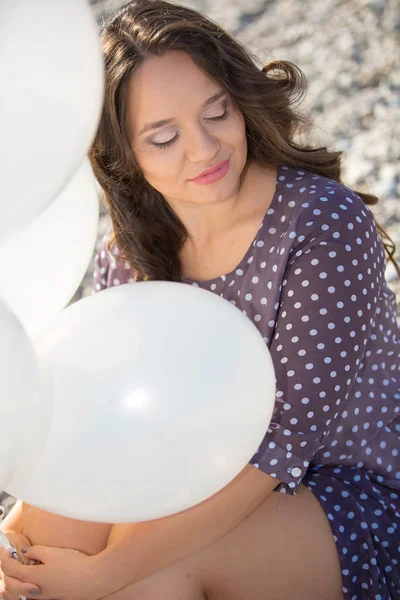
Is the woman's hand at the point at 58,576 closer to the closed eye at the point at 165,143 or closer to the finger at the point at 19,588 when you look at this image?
the finger at the point at 19,588

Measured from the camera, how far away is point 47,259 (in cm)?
119

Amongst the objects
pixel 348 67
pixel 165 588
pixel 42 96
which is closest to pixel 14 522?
A: pixel 165 588

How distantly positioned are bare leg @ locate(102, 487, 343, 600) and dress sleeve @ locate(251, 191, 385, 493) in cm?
7

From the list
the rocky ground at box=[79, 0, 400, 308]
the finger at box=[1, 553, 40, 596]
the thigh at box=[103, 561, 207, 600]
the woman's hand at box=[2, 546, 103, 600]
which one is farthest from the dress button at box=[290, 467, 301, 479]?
the rocky ground at box=[79, 0, 400, 308]

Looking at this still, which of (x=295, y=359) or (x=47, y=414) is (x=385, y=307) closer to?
(x=295, y=359)

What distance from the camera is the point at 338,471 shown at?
143 centimetres

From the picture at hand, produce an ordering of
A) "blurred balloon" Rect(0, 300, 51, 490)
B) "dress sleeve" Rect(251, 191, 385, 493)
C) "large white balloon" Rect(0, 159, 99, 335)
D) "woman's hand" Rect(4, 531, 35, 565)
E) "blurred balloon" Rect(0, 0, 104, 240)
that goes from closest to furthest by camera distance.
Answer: "blurred balloon" Rect(0, 0, 104, 240), "blurred balloon" Rect(0, 300, 51, 490), "large white balloon" Rect(0, 159, 99, 335), "dress sleeve" Rect(251, 191, 385, 493), "woman's hand" Rect(4, 531, 35, 565)

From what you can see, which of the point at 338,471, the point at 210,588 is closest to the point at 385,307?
the point at 338,471

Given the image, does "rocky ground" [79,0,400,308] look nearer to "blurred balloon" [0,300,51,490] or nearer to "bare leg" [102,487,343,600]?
"bare leg" [102,487,343,600]

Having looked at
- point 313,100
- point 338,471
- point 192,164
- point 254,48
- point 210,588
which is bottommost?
point 210,588

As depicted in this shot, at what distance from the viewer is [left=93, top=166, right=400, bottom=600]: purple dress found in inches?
50.2

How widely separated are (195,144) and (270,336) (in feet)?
1.06

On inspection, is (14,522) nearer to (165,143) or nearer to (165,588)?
(165,588)

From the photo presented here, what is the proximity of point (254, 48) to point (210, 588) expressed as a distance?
83.7 inches
